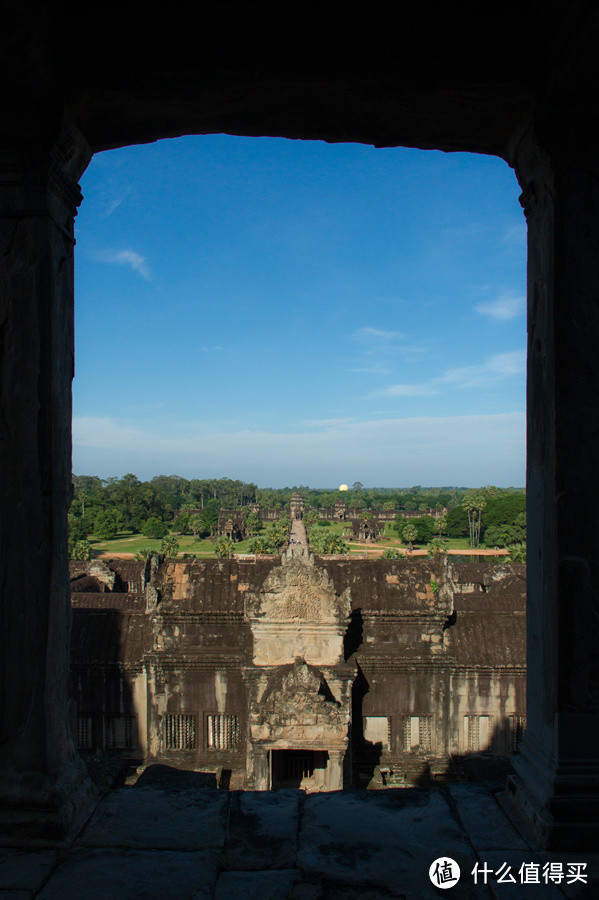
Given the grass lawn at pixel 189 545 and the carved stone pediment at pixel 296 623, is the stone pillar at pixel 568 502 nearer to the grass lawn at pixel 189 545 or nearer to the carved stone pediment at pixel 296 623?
the carved stone pediment at pixel 296 623

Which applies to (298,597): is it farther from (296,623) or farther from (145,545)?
(145,545)

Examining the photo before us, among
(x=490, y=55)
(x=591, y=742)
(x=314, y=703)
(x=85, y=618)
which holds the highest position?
(x=490, y=55)

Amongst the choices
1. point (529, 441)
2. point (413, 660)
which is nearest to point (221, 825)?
point (529, 441)

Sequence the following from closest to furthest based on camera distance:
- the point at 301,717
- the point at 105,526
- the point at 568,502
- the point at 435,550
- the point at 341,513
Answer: the point at 568,502
the point at 301,717
the point at 435,550
the point at 105,526
the point at 341,513

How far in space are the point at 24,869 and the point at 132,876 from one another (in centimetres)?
49

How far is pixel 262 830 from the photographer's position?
2.67 m

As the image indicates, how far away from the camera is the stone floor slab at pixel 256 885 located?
7.42 ft

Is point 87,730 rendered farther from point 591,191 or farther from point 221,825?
point 591,191

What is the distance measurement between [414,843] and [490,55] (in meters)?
3.77

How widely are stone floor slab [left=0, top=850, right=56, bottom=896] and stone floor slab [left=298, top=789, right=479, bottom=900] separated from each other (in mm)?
1111

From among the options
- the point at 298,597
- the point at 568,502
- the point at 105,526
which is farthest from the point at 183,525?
the point at 568,502

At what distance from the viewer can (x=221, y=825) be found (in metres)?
2.71

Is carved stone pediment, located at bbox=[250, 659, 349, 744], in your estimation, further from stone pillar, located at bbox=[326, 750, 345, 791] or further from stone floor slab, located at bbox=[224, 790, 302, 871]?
stone floor slab, located at bbox=[224, 790, 302, 871]

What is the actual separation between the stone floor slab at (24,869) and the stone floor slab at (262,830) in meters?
0.78
